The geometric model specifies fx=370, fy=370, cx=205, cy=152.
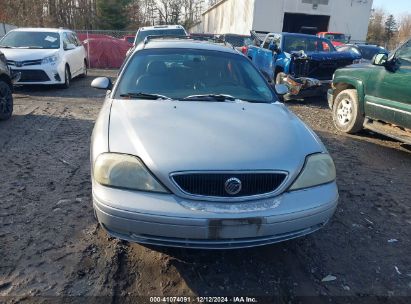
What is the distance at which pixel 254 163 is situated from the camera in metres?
2.57

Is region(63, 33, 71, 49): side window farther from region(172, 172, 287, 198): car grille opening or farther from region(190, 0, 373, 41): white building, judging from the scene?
region(190, 0, 373, 41): white building

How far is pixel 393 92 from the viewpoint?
574 centimetres

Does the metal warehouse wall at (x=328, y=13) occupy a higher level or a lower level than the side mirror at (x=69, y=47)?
higher

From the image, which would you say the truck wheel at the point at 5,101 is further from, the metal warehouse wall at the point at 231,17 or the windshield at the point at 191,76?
the metal warehouse wall at the point at 231,17

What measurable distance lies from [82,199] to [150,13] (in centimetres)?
5841

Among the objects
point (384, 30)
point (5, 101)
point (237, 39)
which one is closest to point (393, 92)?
point (5, 101)

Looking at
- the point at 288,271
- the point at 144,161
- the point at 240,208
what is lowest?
the point at 288,271

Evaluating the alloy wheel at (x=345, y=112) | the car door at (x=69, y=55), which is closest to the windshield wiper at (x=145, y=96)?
the alloy wheel at (x=345, y=112)

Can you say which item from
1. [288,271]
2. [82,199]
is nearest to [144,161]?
[288,271]

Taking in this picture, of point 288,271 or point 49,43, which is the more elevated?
point 49,43

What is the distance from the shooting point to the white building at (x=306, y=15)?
100 ft

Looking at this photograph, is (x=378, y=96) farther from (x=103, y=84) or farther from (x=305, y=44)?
(x=305, y=44)

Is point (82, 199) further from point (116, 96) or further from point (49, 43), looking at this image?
point (49, 43)

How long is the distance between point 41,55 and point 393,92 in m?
8.75
